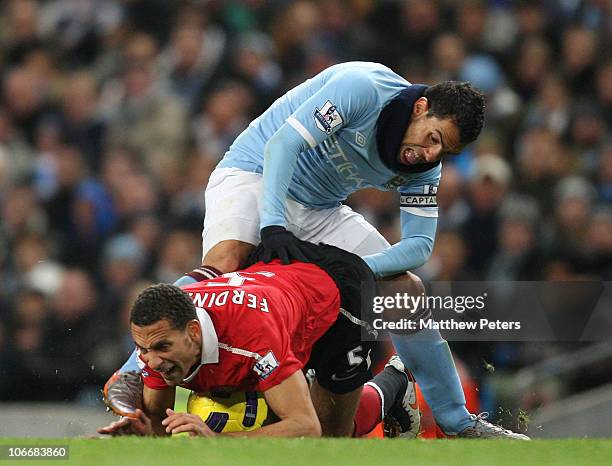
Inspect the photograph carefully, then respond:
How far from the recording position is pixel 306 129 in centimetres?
471

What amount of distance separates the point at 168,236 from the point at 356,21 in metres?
2.71

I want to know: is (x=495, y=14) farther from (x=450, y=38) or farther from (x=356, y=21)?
(x=356, y=21)

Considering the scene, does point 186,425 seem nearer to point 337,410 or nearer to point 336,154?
point 337,410

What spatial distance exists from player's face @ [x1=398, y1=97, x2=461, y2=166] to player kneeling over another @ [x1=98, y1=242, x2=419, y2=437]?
1.69ft

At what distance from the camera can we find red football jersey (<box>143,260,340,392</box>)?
13.5ft

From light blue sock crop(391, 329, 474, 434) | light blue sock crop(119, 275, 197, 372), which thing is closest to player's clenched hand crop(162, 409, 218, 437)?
light blue sock crop(119, 275, 197, 372)

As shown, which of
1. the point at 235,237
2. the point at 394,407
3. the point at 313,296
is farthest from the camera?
the point at 394,407

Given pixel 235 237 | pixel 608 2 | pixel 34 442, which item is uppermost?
pixel 608 2

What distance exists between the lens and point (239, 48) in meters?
9.59

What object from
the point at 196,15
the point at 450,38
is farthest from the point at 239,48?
the point at 450,38

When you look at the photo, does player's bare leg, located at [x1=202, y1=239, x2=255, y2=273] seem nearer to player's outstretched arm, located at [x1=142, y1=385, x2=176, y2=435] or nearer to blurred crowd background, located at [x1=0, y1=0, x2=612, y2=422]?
player's outstretched arm, located at [x1=142, y1=385, x2=176, y2=435]

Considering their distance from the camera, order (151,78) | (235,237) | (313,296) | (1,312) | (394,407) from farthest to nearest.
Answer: (151,78) → (1,312) → (394,407) → (235,237) → (313,296)

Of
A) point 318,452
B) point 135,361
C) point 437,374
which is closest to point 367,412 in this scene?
point 437,374

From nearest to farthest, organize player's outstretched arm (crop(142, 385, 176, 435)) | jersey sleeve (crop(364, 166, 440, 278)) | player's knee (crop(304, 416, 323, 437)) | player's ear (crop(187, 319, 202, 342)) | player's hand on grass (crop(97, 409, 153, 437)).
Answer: player's knee (crop(304, 416, 323, 437)) → player's ear (crop(187, 319, 202, 342)) → player's hand on grass (crop(97, 409, 153, 437)) → player's outstretched arm (crop(142, 385, 176, 435)) → jersey sleeve (crop(364, 166, 440, 278))
